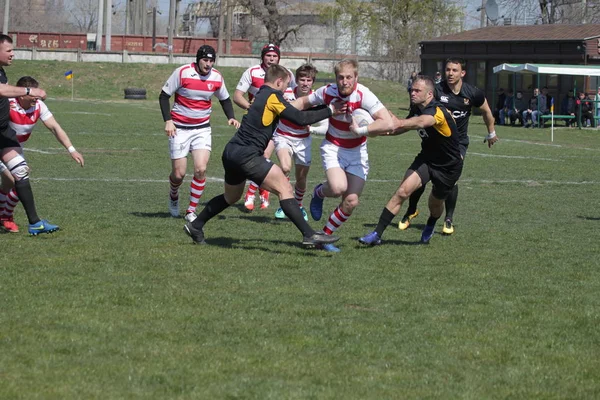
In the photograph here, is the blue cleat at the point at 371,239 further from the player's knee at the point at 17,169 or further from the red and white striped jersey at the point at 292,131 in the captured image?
the player's knee at the point at 17,169

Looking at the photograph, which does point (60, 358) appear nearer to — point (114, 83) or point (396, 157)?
point (396, 157)

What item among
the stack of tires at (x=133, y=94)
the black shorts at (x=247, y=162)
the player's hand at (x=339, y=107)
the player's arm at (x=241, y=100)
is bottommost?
the black shorts at (x=247, y=162)

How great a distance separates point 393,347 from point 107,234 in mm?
5128

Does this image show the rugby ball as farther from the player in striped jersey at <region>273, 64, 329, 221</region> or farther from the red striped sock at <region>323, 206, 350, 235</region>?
the player in striped jersey at <region>273, 64, 329, 221</region>

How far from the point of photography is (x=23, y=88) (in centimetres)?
948

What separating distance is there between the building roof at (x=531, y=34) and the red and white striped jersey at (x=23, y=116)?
1322 inches

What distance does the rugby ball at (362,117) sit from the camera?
9.59 m

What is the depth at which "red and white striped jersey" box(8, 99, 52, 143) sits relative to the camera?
422 inches

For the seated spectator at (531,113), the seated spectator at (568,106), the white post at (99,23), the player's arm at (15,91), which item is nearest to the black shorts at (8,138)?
the player's arm at (15,91)

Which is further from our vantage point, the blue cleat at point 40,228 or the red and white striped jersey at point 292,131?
the red and white striped jersey at point 292,131

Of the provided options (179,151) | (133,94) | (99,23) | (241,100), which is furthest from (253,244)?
(99,23)

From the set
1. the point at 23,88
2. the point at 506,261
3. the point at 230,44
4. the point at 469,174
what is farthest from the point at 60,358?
the point at 230,44

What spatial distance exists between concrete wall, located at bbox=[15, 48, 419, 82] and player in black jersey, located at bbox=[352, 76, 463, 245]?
5771 centimetres

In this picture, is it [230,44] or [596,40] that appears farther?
[230,44]
